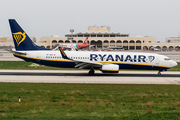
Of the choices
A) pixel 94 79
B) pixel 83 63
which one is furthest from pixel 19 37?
pixel 94 79

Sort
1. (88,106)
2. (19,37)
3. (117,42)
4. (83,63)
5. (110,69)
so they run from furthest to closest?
1. (117,42)
2. (19,37)
3. (83,63)
4. (110,69)
5. (88,106)

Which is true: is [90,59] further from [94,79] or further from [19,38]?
[19,38]

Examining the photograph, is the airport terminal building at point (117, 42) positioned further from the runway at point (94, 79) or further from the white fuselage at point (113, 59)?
the runway at point (94, 79)

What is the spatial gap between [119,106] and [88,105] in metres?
2.12

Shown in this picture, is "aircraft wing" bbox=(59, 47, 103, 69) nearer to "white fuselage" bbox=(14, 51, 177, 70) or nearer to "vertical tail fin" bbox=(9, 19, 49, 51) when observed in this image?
"white fuselage" bbox=(14, 51, 177, 70)

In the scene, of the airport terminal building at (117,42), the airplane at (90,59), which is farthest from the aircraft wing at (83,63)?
the airport terminal building at (117,42)

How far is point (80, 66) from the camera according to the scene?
36.5 meters

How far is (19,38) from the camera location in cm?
3828

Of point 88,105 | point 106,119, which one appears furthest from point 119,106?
point 106,119

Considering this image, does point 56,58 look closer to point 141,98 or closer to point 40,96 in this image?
point 40,96

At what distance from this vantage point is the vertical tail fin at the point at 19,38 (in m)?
37.7

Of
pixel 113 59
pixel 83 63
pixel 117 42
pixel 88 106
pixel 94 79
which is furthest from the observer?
pixel 117 42

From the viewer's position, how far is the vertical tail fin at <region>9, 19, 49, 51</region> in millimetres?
37719

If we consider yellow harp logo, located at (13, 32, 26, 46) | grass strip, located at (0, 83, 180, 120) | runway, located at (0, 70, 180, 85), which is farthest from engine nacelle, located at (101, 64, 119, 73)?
yellow harp logo, located at (13, 32, 26, 46)
